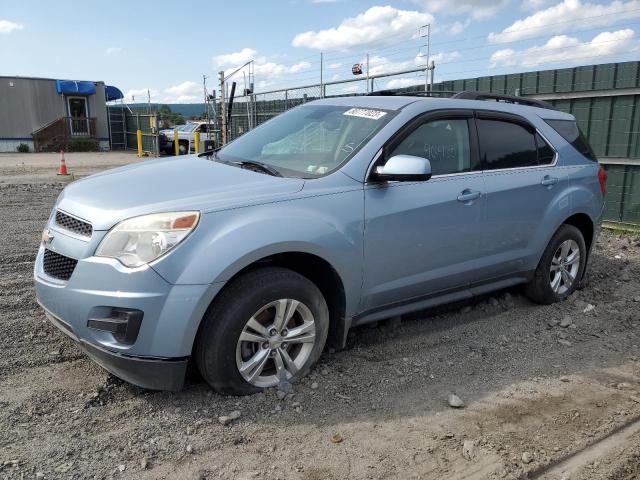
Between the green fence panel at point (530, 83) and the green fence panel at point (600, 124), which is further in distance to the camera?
the green fence panel at point (530, 83)

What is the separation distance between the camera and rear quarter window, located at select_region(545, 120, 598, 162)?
502 centimetres

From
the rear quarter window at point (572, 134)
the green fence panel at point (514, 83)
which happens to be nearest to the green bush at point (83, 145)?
the green fence panel at point (514, 83)

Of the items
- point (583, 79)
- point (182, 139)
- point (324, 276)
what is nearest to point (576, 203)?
point (324, 276)

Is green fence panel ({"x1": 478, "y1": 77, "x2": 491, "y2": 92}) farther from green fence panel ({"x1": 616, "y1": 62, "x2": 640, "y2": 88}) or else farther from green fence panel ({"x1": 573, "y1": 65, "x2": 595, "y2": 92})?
green fence panel ({"x1": 616, "y1": 62, "x2": 640, "y2": 88})

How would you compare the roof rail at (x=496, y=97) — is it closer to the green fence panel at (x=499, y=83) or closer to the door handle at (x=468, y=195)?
the door handle at (x=468, y=195)

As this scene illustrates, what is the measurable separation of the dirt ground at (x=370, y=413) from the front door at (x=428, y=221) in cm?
53

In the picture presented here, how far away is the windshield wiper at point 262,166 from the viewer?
11.8 feet

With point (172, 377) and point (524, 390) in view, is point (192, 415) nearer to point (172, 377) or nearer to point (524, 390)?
point (172, 377)

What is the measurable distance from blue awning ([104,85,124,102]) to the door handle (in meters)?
31.7

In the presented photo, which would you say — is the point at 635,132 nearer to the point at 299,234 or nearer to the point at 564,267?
the point at 564,267

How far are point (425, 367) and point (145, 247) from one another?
204 centimetres

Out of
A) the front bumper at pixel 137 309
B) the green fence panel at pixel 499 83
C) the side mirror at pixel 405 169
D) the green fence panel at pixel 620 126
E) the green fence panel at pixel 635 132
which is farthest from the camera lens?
the green fence panel at pixel 499 83

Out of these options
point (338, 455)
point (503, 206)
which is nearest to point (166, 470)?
point (338, 455)

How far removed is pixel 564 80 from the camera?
889 centimetres
